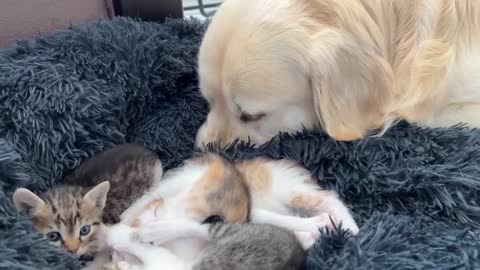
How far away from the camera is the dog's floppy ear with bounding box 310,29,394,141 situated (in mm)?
1535

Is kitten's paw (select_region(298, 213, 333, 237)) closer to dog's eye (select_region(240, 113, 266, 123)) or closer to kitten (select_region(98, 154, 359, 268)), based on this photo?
kitten (select_region(98, 154, 359, 268))

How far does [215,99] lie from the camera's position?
1.61m

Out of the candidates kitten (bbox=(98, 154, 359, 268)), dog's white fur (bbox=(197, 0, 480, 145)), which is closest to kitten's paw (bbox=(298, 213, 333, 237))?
kitten (bbox=(98, 154, 359, 268))

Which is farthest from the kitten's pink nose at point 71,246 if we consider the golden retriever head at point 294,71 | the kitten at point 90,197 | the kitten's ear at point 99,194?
the golden retriever head at point 294,71

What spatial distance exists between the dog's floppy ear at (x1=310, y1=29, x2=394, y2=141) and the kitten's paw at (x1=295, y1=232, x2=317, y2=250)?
337mm

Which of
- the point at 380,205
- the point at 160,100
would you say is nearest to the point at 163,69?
the point at 160,100

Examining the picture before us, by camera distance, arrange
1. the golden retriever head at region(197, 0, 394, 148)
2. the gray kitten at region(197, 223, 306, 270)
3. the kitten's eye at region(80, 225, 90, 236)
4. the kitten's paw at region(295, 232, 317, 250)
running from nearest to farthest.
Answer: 1. the gray kitten at region(197, 223, 306, 270)
2. the kitten's paw at region(295, 232, 317, 250)
3. the kitten's eye at region(80, 225, 90, 236)
4. the golden retriever head at region(197, 0, 394, 148)

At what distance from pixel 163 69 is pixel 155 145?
24 cm

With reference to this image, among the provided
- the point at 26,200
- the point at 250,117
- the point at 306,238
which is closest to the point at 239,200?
the point at 306,238

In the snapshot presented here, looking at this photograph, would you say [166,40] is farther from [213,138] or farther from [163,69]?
[213,138]

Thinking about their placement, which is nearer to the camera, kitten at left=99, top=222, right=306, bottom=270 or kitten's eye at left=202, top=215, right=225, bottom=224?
kitten at left=99, top=222, right=306, bottom=270

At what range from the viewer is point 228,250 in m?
1.15

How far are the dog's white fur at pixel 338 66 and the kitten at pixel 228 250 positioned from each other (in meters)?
0.40

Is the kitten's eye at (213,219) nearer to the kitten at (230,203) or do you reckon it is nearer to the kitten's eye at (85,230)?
the kitten at (230,203)
